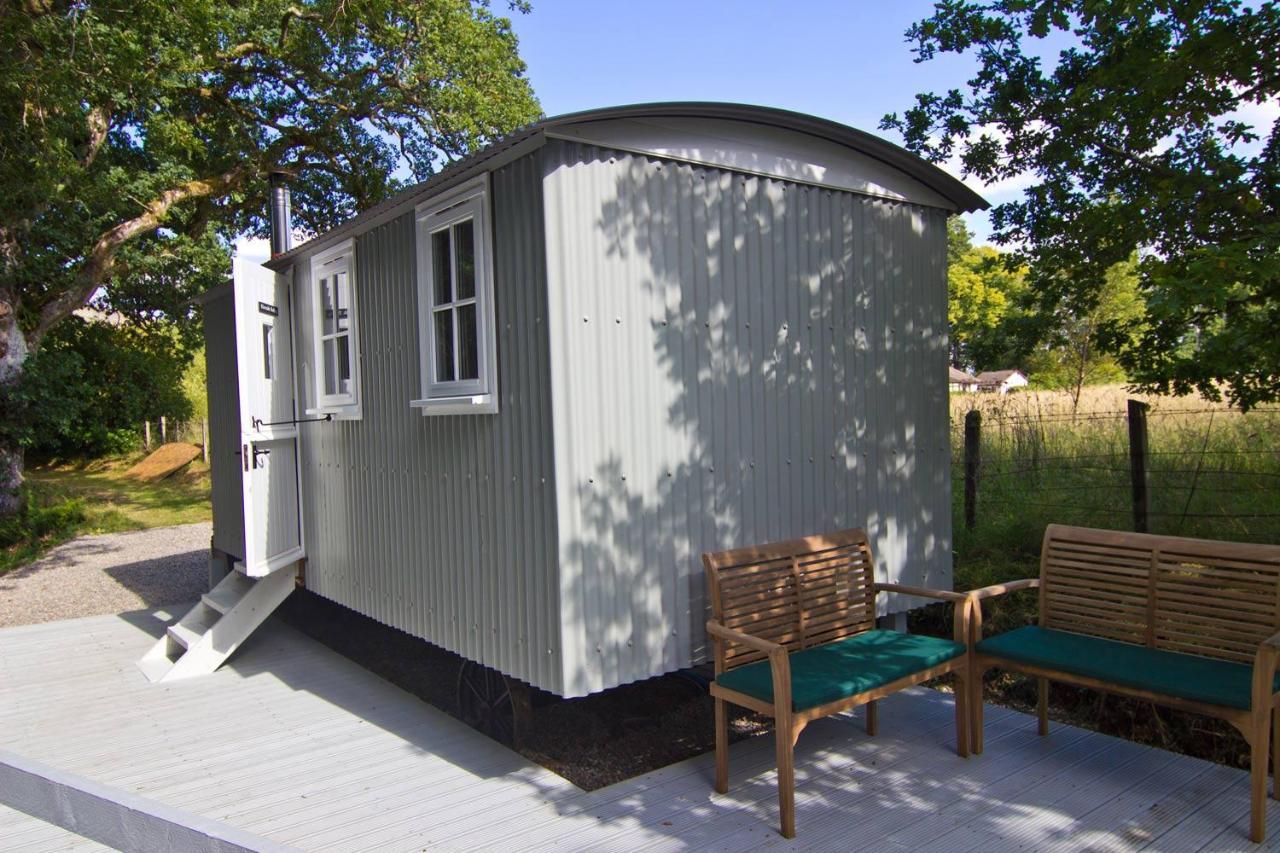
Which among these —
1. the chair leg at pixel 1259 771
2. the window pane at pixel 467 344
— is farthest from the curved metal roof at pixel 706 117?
the chair leg at pixel 1259 771

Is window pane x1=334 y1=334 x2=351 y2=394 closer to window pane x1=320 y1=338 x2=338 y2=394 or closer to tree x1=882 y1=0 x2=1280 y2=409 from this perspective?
window pane x1=320 y1=338 x2=338 y2=394

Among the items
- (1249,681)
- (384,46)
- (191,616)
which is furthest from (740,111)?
(384,46)

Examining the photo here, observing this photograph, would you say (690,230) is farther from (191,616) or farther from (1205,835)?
(191,616)

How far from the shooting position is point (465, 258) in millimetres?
4309

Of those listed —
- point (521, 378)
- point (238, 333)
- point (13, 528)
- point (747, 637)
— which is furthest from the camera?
point (13, 528)

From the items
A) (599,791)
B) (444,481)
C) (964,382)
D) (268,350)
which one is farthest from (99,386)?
(964,382)

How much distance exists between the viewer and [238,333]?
5.75 meters

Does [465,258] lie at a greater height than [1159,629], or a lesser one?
greater

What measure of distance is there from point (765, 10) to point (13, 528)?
1209cm

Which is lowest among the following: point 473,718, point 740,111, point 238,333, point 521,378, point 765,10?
point 473,718

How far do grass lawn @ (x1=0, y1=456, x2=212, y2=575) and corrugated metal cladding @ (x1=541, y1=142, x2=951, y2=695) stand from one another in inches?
405

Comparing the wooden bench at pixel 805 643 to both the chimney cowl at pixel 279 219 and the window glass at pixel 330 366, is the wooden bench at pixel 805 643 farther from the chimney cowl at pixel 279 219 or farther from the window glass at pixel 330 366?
the chimney cowl at pixel 279 219

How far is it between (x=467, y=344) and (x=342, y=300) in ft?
6.31

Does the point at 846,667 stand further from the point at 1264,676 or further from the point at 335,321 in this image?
the point at 335,321
